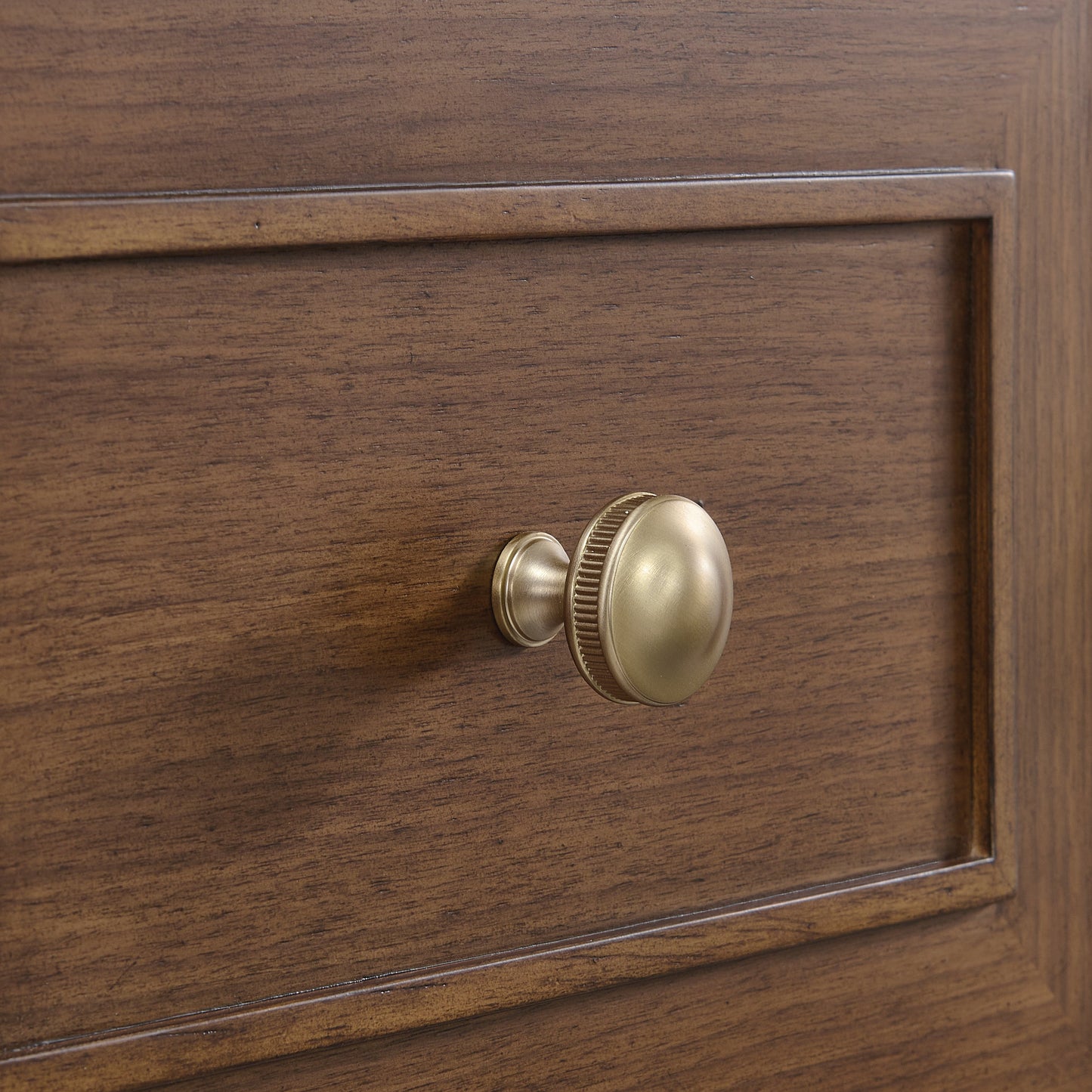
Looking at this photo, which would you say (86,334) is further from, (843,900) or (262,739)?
(843,900)

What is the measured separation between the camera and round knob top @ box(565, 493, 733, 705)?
0.25 m

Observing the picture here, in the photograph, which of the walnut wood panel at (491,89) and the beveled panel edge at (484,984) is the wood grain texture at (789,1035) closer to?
the beveled panel edge at (484,984)

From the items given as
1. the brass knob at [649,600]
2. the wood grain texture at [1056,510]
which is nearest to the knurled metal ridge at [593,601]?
the brass knob at [649,600]

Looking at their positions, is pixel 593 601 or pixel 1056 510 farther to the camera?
pixel 1056 510

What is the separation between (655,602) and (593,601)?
0.01 m

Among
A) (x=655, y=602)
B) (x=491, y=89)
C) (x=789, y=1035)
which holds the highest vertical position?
(x=491, y=89)

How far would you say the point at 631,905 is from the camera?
0.31 meters

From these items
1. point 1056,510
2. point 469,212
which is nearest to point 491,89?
point 469,212

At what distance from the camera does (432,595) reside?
0.93 ft

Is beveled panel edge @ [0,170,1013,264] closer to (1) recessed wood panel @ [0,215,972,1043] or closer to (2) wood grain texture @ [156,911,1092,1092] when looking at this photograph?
(1) recessed wood panel @ [0,215,972,1043]

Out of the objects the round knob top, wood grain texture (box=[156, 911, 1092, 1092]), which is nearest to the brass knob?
the round knob top

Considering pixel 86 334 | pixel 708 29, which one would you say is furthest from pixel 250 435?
pixel 708 29

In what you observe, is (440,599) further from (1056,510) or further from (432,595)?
(1056,510)

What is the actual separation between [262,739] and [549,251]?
0.43 ft
